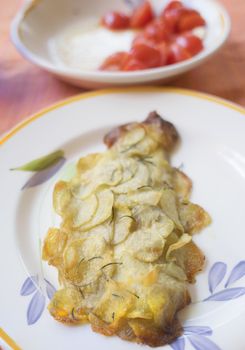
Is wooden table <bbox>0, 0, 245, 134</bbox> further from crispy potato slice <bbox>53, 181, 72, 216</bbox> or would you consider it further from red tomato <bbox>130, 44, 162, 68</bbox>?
crispy potato slice <bbox>53, 181, 72, 216</bbox>

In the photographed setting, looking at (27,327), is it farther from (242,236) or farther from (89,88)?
(89,88)

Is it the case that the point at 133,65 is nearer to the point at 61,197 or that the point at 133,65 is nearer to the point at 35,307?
the point at 61,197

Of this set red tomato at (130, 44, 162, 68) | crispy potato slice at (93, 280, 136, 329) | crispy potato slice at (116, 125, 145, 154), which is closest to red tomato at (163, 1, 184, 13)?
red tomato at (130, 44, 162, 68)

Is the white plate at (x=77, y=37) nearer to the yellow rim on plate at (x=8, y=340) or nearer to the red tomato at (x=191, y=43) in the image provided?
the red tomato at (x=191, y=43)

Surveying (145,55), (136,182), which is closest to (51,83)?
(145,55)

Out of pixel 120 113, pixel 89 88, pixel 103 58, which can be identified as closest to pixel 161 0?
Answer: pixel 103 58
